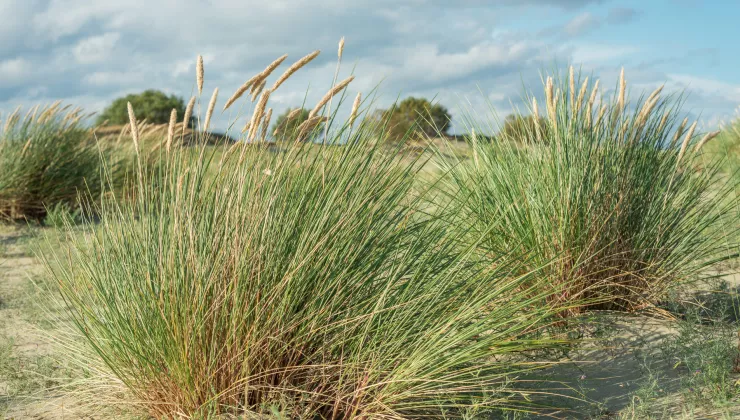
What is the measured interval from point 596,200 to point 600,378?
1224mm

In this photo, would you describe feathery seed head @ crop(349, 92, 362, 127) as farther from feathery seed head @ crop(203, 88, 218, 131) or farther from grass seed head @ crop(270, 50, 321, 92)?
feathery seed head @ crop(203, 88, 218, 131)

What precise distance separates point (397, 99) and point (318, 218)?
23.8 inches

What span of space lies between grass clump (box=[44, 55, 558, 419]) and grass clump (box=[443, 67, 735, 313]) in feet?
3.88

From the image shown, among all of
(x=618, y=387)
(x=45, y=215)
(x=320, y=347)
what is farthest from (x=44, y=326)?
(x=45, y=215)

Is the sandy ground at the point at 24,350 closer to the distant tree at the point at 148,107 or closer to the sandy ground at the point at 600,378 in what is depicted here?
the sandy ground at the point at 600,378

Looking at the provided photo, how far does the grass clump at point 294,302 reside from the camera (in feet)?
7.88

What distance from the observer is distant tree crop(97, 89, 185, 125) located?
879 inches

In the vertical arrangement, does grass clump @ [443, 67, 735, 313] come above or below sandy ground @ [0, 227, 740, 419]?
above

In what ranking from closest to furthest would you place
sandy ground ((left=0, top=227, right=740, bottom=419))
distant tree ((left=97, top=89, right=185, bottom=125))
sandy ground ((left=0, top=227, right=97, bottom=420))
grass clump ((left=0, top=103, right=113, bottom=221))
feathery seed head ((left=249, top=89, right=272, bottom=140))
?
feathery seed head ((left=249, top=89, right=272, bottom=140)) → sandy ground ((left=0, top=227, right=740, bottom=419)) → sandy ground ((left=0, top=227, right=97, bottom=420)) → grass clump ((left=0, top=103, right=113, bottom=221)) → distant tree ((left=97, top=89, right=185, bottom=125))

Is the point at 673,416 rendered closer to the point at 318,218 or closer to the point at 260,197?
the point at 318,218

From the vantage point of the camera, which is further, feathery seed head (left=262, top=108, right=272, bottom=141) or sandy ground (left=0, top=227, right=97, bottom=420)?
sandy ground (left=0, top=227, right=97, bottom=420)

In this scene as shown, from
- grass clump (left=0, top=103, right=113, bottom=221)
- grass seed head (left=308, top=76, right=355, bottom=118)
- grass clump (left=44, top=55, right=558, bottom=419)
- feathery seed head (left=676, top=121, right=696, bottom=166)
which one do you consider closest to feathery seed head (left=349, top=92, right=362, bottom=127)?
grass clump (left=44, top=55, right=558, bottom=419)

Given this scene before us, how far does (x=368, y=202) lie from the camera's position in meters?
2.63

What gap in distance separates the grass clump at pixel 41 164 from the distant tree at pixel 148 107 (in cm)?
1313
